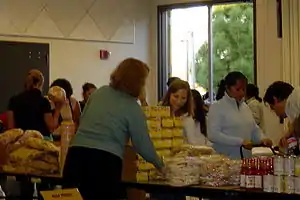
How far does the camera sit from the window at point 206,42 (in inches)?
387

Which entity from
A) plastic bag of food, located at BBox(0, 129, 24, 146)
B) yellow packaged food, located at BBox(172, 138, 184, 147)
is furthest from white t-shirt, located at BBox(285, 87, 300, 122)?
plastic bag of food, located at BBox(0, 129, 24, 146)

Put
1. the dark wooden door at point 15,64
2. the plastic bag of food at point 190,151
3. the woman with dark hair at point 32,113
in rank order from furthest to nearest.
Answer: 1. the dark wooden door at point 15,64
2. the woman with dark hair at point 32,113
3. the plastic bag of food at point 190,151

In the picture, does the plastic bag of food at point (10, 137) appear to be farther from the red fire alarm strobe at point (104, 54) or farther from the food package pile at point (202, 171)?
the red fire alarm strobe at point (104, 54)

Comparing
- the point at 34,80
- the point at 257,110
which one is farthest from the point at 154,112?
the point at 257,110

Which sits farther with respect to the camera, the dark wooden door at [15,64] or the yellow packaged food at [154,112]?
the dark wooden door at [15,64]

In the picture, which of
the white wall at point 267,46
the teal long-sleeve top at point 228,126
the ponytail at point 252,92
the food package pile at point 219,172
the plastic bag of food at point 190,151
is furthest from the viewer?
the white wall at point 267,46

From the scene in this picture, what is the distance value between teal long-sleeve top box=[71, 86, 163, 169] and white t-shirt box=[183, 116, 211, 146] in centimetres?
125

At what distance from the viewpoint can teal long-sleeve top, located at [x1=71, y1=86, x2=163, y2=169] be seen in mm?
3785

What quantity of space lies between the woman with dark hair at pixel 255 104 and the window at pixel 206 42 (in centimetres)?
170

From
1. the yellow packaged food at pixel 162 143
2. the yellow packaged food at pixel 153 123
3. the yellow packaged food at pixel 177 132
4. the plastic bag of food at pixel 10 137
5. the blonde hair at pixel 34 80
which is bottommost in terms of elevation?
the yellow packaged food at pixel 162 143

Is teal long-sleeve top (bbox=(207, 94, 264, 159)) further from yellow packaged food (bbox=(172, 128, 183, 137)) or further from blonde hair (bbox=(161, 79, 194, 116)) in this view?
yellow packaged food (bbox=(172, 128, 183, 137))

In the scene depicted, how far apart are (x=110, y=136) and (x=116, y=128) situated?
58 millimetres

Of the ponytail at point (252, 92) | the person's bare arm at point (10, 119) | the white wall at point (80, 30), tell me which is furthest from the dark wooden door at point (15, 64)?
the ponytail at point (252, 92)

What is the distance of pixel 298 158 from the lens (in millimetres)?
3336
